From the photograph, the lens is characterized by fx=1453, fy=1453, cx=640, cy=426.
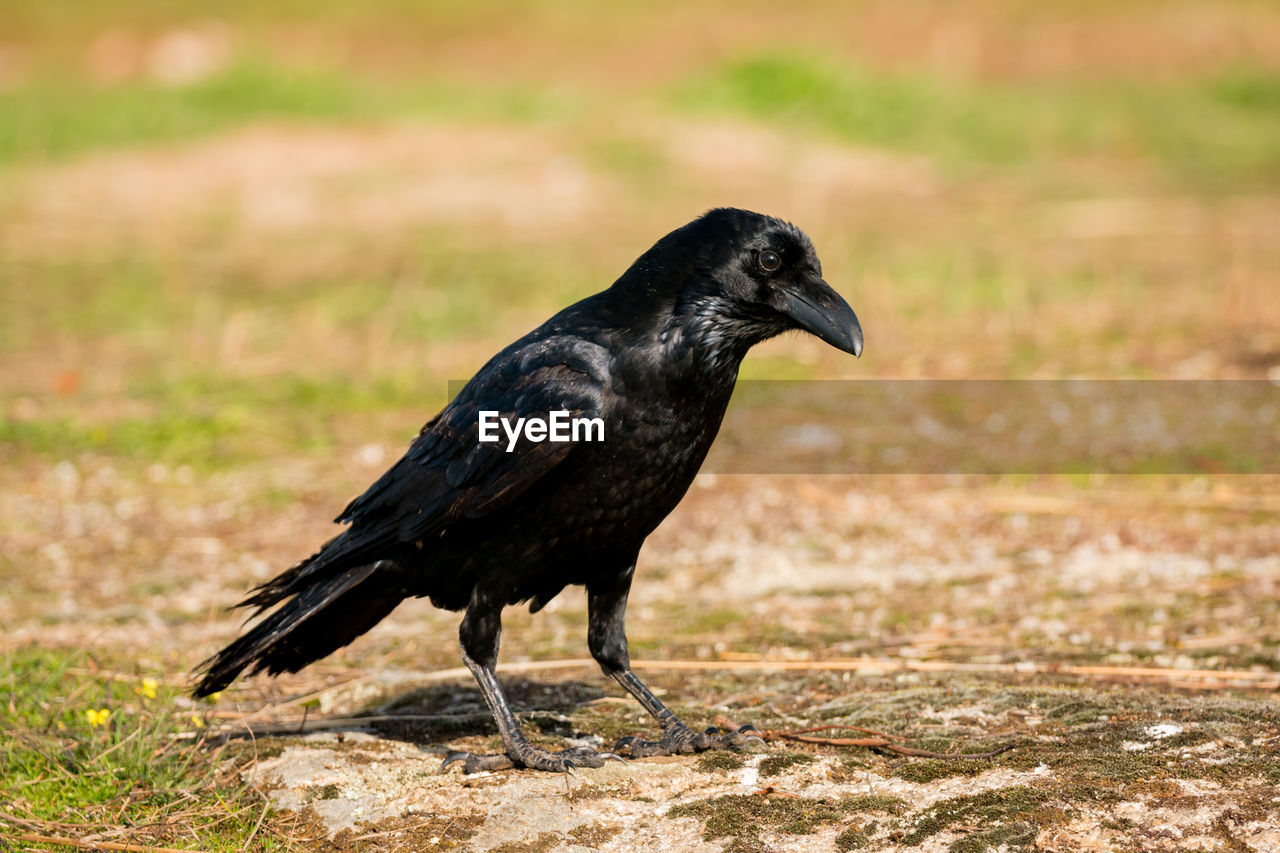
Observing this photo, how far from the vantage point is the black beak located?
3482mm

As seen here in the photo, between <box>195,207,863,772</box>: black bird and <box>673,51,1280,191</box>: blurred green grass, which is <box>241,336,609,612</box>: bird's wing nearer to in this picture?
<box>195,207,863,772</box>: black bird

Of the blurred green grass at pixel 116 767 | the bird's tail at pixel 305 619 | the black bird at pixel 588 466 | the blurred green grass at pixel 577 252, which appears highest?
the blurred green grass at pixel 577 252

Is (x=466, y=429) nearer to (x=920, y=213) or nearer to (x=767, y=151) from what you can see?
(x=920, y=213)

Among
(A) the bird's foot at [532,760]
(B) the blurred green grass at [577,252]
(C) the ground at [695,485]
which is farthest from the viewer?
(B) the blurred green grass at [577,252]

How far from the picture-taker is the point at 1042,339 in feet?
27.0

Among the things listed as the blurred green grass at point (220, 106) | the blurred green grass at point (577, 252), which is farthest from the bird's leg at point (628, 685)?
the blurred green grass at point (220, 106)

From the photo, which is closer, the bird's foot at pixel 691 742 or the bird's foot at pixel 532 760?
the bird's foot at pixel 532 760

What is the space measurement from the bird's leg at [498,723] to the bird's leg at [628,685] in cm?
14

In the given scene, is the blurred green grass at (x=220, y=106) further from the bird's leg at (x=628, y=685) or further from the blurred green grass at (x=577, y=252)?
the bird's leg at (x=628, y=685)

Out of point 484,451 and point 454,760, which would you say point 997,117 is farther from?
point 454,760

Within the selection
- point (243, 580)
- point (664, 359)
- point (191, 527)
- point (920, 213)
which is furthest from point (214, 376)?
point (920, 213)

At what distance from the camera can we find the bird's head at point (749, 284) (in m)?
3.48

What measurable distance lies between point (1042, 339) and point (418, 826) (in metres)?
5.89

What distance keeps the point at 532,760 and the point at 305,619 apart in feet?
2.32
